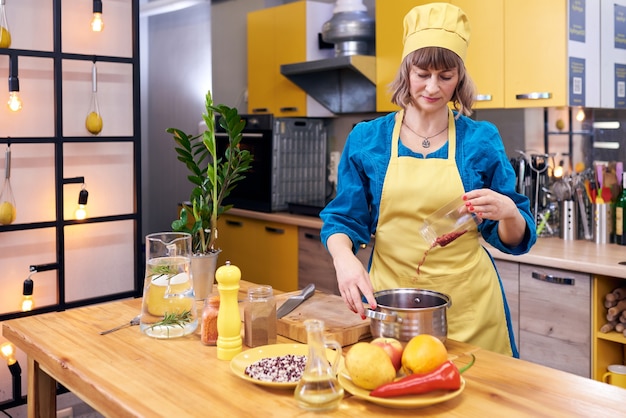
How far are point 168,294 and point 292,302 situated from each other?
345 mm

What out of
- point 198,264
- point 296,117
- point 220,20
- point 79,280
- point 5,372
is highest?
point 220,20

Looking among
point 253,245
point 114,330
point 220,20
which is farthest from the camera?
point 220,20

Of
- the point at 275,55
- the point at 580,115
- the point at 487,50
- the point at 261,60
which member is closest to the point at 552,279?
the point at 580,115

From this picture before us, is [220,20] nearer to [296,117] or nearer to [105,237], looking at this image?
[296,117]

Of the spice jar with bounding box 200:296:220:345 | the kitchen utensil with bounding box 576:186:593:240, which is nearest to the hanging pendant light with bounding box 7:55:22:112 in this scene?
the spice jar with bounding box 200:296:220:345

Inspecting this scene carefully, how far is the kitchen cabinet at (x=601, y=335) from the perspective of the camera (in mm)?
2795

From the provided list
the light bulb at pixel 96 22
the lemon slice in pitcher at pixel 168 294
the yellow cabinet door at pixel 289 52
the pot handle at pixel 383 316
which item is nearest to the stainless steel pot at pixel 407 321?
the pot handle at pixel 383 316

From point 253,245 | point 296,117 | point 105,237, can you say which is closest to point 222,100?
point 296,117

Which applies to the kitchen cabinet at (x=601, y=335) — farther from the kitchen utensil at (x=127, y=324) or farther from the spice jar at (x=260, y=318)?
the kitchen utensil at (x=127, y=324)

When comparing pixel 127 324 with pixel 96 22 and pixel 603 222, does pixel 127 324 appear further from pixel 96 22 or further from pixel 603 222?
pixel 603 222

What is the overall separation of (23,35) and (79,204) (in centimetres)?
77

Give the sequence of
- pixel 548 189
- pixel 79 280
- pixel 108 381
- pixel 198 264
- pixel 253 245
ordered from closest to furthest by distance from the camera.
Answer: pixel 108 381
pixel 198 264
pixel 79 280
pixel 548 189
pixel 253 245

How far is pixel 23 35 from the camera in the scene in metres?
2.99

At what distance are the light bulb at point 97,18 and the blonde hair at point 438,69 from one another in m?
1.75
